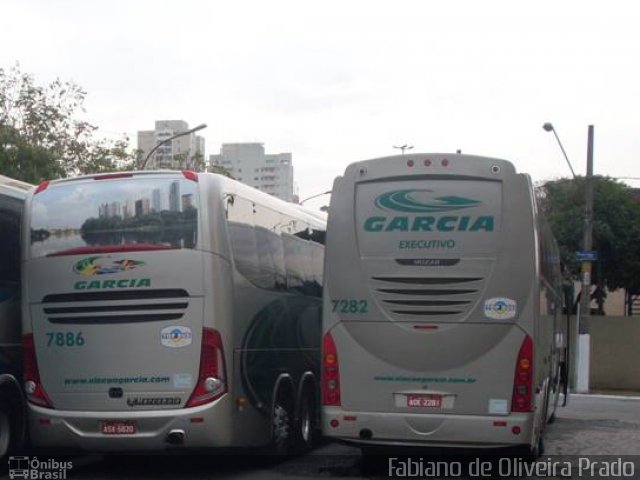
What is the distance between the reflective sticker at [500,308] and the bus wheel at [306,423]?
349 centimetres

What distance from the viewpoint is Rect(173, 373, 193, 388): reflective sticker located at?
10.3 metres

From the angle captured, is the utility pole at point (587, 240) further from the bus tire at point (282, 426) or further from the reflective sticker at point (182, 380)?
the reflective sticker at point (182, 380)

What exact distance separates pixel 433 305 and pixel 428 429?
1.31 m

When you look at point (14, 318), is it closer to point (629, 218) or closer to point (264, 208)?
point (264, 208)

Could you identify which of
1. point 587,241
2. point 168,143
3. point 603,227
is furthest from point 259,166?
Result: point 587,241

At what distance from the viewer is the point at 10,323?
439 inches

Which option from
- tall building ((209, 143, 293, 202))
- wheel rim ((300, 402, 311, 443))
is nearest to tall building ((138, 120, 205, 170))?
tall building ((209, 143, 293, 202))

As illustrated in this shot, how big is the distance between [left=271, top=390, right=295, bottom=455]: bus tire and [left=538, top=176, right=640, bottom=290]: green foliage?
27.9 metres

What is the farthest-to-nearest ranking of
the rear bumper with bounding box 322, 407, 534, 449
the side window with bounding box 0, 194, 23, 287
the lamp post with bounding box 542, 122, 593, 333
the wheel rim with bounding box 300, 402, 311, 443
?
the lamp post with bounding box 542, 122, 593, 333
the wheel rim with bounding box 300, 402, 311, 443
the side window with bounding box 0, 194, 23, 287
the rear bumper with bounding box 322, 407, 534, 449

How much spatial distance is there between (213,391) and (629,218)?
3208 centimetres

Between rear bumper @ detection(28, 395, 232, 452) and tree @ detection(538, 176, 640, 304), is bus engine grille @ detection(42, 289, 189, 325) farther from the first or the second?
tree @ detection(538, 176, 640, 304)

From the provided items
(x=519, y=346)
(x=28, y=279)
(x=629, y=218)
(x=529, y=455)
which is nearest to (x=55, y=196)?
(x=28, y=279)

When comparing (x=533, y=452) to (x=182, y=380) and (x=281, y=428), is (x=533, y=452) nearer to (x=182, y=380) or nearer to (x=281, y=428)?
(x=281, y=428)

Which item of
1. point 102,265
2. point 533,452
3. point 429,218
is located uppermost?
point 429,218
